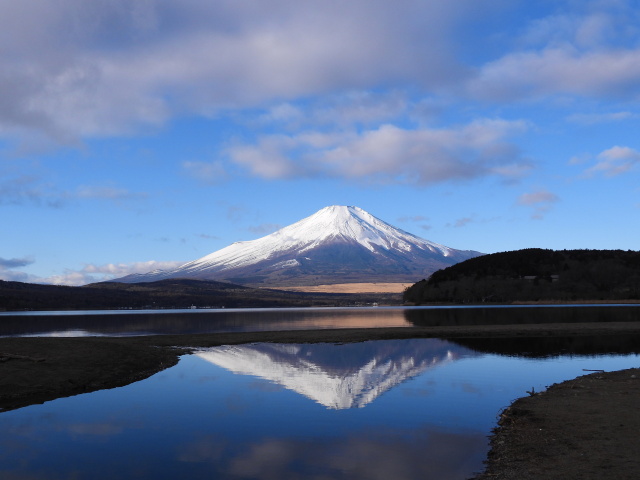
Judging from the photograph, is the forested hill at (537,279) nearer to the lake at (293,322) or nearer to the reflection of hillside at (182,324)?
the lake at (293,322)

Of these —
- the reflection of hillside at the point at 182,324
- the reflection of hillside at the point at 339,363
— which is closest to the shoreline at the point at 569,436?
the reflection of hillside at the point at 339,363

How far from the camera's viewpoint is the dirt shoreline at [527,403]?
13.3 metres

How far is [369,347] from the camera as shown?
46.7 m

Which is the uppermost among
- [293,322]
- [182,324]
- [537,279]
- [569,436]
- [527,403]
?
[537,279]

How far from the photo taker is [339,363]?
36.1 meters

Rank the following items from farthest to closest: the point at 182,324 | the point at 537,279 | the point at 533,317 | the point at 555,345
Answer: the point at 537,279 < the point at 182,324 < the point at 533,317 < the point at 555,345

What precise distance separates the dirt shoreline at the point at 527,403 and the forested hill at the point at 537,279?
132255 millimetres

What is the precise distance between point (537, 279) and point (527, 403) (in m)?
154

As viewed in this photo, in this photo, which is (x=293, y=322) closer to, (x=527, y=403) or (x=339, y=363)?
(x=339, y=363)

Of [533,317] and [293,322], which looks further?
[293,322]

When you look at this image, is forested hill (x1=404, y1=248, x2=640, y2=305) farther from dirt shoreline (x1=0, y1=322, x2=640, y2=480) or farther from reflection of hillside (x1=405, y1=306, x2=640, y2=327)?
dirt shoreline (x1=0, y1=322, x2=640, y2=480)

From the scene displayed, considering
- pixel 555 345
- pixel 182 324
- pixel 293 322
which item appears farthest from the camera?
pixel 293 322

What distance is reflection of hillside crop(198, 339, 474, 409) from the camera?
25.9 m

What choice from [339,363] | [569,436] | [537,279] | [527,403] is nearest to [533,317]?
[339,363]
